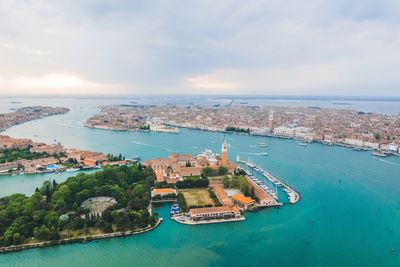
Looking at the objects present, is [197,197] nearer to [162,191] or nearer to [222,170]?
[162,191]

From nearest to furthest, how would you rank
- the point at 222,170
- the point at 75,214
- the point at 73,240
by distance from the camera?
the point at 73,240 < the point at 75,214 < the point at 222,170

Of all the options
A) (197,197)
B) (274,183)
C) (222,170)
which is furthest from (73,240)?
(274,183)

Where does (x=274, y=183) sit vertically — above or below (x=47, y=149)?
below

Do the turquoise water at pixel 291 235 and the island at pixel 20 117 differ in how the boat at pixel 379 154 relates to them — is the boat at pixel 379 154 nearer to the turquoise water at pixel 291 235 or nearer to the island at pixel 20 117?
the turquoise water at pixel 291 235

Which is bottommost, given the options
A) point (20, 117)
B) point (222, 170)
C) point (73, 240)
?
point (73, 240)

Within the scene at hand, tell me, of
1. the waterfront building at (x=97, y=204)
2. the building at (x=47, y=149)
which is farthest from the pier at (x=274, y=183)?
the building at (x=47, y=149)

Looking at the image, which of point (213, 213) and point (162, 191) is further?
point (162, 191)
